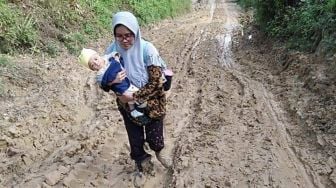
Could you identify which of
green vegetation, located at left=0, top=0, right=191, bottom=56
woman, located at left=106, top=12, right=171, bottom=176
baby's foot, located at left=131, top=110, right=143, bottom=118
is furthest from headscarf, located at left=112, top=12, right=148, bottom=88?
green vegetation, located at left=0, top=0, right=191, bottom=56

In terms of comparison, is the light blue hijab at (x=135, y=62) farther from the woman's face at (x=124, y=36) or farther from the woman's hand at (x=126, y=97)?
the woman's hand at (x=126, y=97)

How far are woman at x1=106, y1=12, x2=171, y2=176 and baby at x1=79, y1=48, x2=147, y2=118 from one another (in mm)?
53

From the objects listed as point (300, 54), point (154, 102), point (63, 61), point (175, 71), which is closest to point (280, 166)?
point (154, 102)

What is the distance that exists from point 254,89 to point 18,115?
3983mm

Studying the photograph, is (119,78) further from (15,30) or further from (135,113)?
(15,30)

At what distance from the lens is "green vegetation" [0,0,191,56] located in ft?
28.5

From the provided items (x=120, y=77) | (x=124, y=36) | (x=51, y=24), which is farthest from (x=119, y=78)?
(x=51, y=24)

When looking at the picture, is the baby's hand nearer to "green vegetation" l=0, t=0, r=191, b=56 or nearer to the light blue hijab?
the light blue hijab

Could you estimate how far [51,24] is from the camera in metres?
10.3

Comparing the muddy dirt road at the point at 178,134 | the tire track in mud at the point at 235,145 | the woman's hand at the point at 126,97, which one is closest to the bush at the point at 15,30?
the muddy dirt road at the point at 178,134

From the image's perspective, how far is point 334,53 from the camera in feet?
23.7

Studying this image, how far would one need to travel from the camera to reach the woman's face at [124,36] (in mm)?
3755

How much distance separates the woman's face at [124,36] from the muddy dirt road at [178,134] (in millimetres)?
1526

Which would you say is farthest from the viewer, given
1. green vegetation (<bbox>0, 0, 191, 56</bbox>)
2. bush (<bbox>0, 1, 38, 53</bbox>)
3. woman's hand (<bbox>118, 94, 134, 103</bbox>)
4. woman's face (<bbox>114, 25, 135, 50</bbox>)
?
green vegetation (<bbox>0, 0, 191, 56</bbox>)
